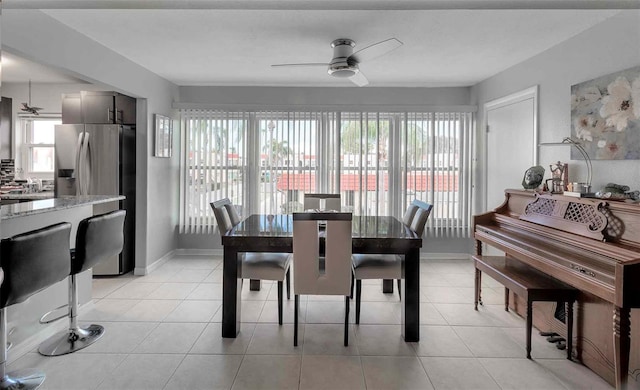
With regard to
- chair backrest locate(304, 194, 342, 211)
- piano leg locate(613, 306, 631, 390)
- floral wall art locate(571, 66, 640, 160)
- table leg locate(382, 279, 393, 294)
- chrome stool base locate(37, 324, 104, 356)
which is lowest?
chrome stool base locate(37, 324, 104, 356)

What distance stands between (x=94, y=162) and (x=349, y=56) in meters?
3.06

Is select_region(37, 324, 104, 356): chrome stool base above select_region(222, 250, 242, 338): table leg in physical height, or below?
below

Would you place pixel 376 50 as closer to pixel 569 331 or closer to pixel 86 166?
pixel 569 331

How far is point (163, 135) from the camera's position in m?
4.48

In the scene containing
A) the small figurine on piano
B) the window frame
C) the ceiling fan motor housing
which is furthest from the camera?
the window frame

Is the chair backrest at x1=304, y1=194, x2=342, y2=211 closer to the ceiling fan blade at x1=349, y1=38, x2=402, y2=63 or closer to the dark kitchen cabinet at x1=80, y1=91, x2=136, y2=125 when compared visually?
the ceiling fan blade at x1=349, y1=38, x2=402, y2=63

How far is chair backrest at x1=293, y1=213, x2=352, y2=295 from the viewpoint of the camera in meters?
2.46

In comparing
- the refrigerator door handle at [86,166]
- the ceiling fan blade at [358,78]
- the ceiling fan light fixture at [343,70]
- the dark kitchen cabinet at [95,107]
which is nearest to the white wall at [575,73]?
the ceiling fan blade at [358,78]

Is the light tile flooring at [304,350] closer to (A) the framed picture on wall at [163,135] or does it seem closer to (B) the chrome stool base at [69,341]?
(B) the chrome stool base at [69,341]

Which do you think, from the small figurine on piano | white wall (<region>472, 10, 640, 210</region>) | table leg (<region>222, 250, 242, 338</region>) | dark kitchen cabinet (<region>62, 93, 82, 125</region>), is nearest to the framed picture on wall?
dark kitchen cabinet (<region>62, 93, 82, 125</region>)

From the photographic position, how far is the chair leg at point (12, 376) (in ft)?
6.45

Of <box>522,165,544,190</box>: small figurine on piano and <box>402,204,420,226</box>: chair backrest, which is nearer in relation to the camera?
<box>522,165,544,190</box>: small figurine on piano

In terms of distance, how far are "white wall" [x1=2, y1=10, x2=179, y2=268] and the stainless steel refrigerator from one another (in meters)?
0.22

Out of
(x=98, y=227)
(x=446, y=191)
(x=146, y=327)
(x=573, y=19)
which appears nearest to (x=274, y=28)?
(x=98, y=227)
